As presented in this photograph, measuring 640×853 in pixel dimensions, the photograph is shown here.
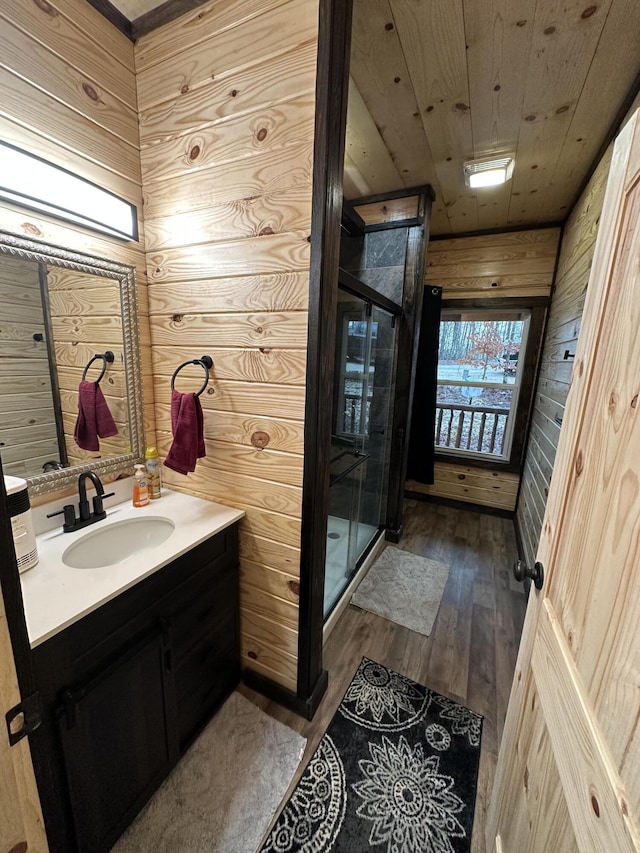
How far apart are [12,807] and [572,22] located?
2604 mm

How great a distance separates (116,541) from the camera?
1.34 meters

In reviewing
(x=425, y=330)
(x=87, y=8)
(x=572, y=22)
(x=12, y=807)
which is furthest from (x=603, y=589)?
(x=425, y=330)

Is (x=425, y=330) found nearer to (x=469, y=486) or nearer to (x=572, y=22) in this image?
(x=469, y=486)

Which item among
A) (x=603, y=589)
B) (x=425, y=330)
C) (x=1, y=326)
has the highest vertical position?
(x=425, y=330)

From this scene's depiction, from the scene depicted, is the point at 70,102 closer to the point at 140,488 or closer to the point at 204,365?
the point at 204,365

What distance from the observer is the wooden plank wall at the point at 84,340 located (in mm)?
1230

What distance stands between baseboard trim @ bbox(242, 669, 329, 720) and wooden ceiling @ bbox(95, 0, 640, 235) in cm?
268

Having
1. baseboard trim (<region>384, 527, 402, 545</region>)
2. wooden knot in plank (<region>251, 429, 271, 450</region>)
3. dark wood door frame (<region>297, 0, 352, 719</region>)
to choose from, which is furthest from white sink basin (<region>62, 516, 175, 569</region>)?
baseboard trim (<region>384, 527, 402, 545</region>)

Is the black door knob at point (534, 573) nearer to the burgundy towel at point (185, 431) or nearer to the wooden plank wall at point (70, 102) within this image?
the burgundy towel at point (185, 431)

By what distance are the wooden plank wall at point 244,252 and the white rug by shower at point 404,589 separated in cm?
87

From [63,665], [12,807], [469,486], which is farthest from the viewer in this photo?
[469,486]

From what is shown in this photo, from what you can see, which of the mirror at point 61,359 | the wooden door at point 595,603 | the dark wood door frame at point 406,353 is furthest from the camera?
the dark wood door frame at point 406,353

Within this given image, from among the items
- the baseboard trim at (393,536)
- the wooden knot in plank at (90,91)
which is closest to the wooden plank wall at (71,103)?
the wooden knot in plank at (90,91)

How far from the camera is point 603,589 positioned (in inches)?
22.3
